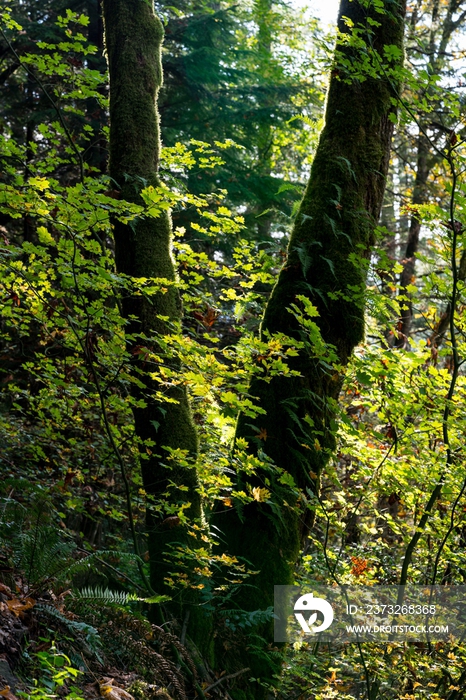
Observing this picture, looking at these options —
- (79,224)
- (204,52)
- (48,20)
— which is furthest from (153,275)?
(48,20)

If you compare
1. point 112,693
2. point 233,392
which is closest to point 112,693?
point 112,693

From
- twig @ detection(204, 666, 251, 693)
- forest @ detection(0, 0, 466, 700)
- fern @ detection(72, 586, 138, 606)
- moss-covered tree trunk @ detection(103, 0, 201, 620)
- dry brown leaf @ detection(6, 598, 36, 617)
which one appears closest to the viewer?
dry brown leaf @ detection(6, 598, 36, 617)

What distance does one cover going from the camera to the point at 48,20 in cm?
998

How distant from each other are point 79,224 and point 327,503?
3.33m

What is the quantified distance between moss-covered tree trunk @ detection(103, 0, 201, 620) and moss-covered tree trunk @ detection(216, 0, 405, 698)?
1.48ft

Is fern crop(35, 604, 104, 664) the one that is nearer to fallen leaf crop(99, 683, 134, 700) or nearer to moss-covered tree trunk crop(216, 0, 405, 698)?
fallen leaf crop(99, 683, 134, 700)

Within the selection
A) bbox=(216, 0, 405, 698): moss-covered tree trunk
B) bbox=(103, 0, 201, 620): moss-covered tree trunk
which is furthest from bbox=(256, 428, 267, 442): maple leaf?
bbox=(103, 0, 201, 620): moss-covered tree trunk

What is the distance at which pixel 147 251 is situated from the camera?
440 centimetres

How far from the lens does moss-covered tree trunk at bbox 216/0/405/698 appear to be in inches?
153

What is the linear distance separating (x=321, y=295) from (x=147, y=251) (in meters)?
1.37

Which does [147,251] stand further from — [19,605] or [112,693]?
[112,693]

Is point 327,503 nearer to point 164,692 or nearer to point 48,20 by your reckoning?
point 164,692

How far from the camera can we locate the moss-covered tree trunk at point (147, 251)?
4.15 metres

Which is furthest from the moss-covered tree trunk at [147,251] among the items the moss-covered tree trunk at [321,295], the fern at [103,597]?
the fern at [103,597]
